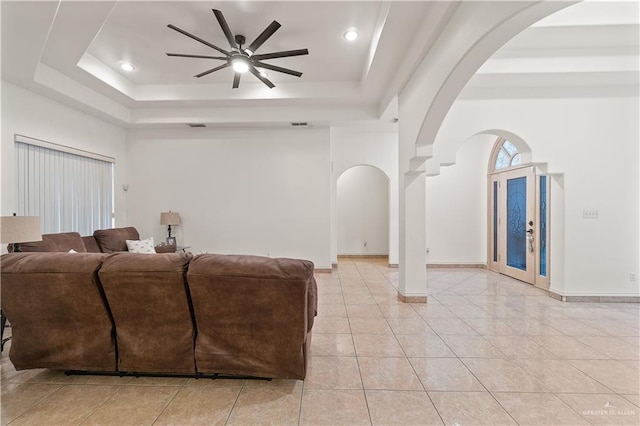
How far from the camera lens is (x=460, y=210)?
6.27 metres

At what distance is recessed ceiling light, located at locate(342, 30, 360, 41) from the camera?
128 inches

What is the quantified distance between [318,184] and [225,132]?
7.24 ft

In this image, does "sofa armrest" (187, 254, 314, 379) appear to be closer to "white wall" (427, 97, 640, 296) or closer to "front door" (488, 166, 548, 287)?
"white wall" (427, 97, 640, 296)

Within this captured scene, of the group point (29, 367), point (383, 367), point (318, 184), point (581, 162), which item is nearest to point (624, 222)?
point (581, 162)

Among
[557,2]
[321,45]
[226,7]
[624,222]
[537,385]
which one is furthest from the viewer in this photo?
[624,222]

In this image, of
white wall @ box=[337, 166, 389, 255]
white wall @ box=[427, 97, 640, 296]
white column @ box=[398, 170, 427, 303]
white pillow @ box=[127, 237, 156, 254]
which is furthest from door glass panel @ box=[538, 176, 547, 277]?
white pillow @ box=[127, 237, 156, 254]

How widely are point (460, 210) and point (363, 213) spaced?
7.97ft

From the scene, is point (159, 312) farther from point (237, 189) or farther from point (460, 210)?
point (460, 210)

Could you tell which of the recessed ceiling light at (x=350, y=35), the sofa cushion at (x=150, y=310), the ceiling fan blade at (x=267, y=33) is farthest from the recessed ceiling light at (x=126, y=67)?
the sofa cushion at (x=150, y=310)

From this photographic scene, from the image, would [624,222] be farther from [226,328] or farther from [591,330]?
[226,328]

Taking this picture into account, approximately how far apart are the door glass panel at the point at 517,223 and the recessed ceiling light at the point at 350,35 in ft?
13.2

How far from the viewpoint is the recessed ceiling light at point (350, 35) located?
10.7 ft

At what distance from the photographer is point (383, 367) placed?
7.50ft

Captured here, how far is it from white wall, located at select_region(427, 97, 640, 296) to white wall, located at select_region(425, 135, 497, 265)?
2.10m
